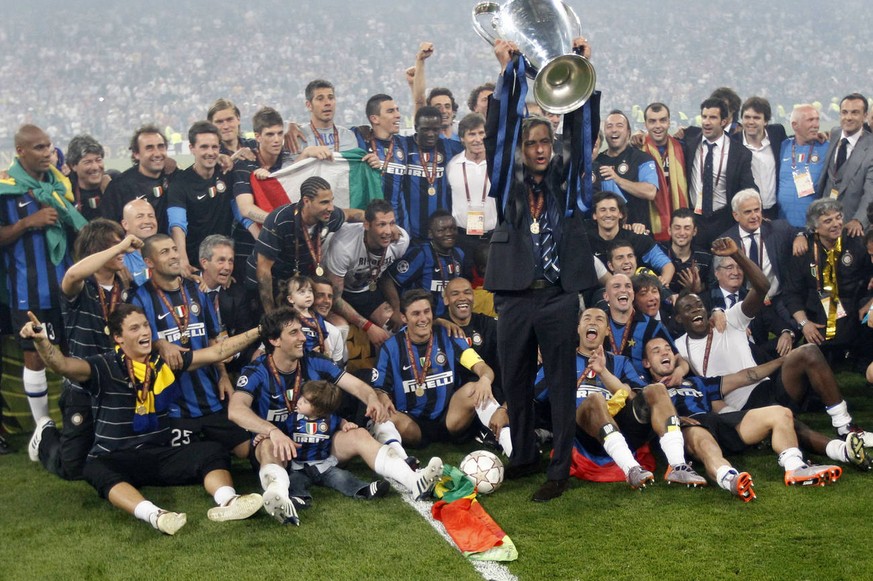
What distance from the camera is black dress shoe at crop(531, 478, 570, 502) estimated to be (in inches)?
175

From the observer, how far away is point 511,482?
4754mm

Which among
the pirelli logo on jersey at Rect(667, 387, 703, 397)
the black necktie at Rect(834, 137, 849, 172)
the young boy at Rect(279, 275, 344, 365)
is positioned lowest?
the pirelli logo on jersey at Rect(667, 387, 703, 397)

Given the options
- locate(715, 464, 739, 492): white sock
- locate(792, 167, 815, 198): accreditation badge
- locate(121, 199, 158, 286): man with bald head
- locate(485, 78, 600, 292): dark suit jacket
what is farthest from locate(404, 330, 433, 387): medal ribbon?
locate(792, 167, 815, 198): accreditation badge

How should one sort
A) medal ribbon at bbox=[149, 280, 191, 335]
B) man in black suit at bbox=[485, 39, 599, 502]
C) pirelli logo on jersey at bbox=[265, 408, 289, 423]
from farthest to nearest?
medal ribbon at bbox=[149, 280, 191, 335] < pirelli logo on jersey at bbox=[265, 408, 289, 423] < man in black suit at bbox=[485, 39, 599, 502]

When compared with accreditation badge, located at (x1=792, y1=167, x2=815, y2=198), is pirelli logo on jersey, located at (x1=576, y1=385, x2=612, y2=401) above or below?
below

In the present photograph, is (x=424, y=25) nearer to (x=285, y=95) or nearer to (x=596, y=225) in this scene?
(x=285, y=95)

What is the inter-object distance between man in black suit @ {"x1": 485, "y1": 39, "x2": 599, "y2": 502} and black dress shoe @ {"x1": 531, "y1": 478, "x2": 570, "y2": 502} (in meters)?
0.18

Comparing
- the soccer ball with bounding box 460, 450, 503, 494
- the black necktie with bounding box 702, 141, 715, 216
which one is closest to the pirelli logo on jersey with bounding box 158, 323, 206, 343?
the soccer ball with bounding box 460, 450, 503, 494

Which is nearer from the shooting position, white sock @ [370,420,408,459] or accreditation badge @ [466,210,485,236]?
white sock @ [370,420,408,459]

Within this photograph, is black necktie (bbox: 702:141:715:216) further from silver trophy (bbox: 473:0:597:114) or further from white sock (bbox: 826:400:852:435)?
silver trophy (bbox: 473:0:597:114)

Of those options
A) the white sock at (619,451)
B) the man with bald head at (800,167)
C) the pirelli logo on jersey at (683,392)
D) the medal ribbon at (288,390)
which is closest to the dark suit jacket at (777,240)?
the man with bald head at (800,167)

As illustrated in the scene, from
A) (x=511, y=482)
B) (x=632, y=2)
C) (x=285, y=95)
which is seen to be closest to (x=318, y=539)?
(x=511, y=482)

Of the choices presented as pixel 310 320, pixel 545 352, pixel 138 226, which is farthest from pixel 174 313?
pixel 545 352

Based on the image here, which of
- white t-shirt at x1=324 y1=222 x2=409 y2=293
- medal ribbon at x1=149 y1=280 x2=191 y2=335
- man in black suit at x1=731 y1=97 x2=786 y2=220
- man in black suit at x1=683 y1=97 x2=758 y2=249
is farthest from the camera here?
man in black suit at x1=731 y1=97 x2=786 y2=220
